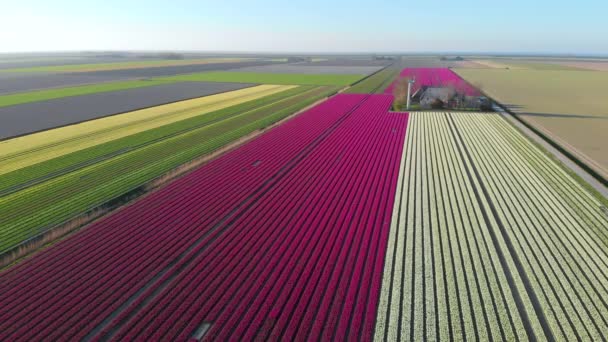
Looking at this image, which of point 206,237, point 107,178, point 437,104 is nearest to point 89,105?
point 107,178

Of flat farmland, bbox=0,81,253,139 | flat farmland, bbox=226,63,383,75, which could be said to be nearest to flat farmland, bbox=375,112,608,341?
flat farmland, bbox=0,81,253,139

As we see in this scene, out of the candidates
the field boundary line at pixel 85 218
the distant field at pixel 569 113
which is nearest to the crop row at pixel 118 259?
the field boundary line at pixel 85 218

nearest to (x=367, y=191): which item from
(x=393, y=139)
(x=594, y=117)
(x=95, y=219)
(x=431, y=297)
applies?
(x=431, y=297)

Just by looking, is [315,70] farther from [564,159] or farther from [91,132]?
[564,159]

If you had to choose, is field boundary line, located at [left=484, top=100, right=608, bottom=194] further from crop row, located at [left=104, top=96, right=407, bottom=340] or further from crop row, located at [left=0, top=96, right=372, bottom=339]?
crop row, located at [left=0, top=96, right=372, bottom=339]

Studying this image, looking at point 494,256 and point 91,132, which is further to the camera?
point 91,132

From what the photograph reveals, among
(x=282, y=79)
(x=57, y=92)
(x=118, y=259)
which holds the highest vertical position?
(x=282, y=79)

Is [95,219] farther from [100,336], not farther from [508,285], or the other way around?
[508,285]
